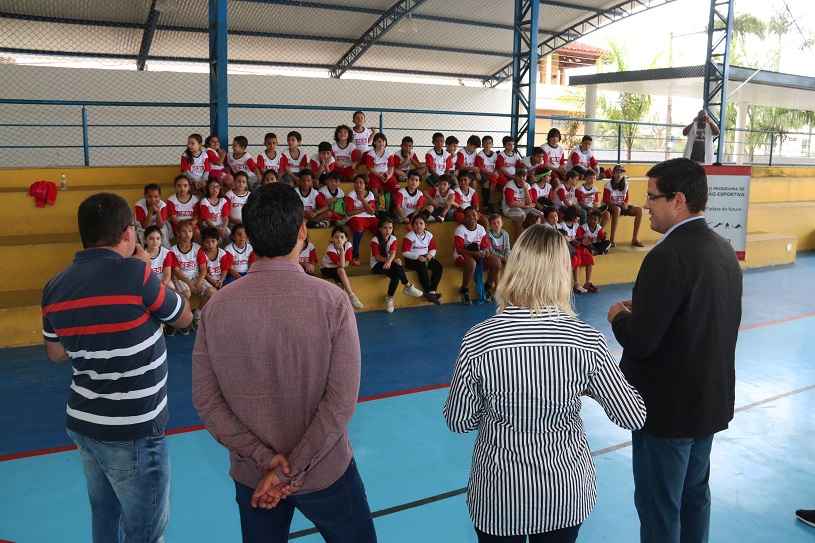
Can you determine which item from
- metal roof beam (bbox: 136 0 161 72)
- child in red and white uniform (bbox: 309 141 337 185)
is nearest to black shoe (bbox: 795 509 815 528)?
child in red and white uniform (bbox: 309 141 337 185)

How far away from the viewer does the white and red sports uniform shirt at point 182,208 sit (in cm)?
762

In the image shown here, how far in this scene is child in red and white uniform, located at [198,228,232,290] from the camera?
700 centimetres

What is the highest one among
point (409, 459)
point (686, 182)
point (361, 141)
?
point (361, 141)

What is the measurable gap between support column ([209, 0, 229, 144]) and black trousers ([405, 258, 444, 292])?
9.61ft

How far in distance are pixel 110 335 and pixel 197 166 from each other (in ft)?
22.1

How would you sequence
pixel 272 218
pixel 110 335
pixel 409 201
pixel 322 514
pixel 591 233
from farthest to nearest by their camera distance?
pixel 591 233
pixel 409 201
pixel 110 335
pixel 322 514
pixel 272 218

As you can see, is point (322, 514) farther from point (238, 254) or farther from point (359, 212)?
point (359, 212)

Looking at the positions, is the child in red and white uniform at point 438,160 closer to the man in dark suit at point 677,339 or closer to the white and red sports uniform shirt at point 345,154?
the white and red sports uniform shirt at point 345,154

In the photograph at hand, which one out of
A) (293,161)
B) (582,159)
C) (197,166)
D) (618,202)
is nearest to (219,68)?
(197,166)

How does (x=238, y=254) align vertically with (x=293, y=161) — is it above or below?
below

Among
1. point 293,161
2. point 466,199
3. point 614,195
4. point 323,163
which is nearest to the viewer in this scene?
point 323,163

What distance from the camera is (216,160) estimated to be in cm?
843

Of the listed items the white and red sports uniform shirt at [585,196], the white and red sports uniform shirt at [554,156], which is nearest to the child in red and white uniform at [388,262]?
the white and red sports uniform shirt at [585,196]

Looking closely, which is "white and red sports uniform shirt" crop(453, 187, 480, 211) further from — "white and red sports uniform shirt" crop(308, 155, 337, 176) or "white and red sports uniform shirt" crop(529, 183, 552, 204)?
"white and red sports uniform shirt" crop(308, 155, 337, 176)
